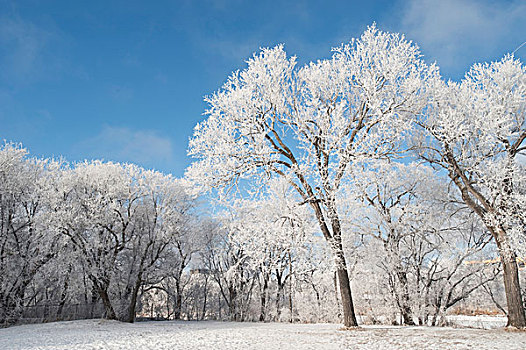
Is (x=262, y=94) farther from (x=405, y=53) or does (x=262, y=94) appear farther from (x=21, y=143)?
(x=21, y=143)

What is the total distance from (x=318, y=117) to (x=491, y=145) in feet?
21.0

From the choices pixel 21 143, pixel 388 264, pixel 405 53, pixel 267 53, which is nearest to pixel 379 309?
pixel 388 264

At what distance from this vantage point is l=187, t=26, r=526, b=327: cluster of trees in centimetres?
1246

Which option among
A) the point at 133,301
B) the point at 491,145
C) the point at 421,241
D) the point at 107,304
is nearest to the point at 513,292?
the point at 491,145

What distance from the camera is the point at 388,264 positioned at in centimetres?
1742

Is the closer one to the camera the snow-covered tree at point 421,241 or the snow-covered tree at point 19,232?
the snow-covered tree at point 421,241

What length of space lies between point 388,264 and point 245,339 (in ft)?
29.0

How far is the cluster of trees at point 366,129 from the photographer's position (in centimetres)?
1246

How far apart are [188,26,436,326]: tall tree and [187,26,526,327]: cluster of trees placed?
0.13ft

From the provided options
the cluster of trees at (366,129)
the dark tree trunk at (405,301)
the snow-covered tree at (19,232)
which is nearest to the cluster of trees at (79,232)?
the snow-covered tree at (19,232)

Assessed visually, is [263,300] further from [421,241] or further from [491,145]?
[491,145]

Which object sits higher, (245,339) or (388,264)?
(388,264)

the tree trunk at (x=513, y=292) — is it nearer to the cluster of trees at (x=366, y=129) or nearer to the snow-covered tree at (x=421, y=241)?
the cluster of trees at (x=366, y=129)

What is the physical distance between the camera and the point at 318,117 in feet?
44.2
